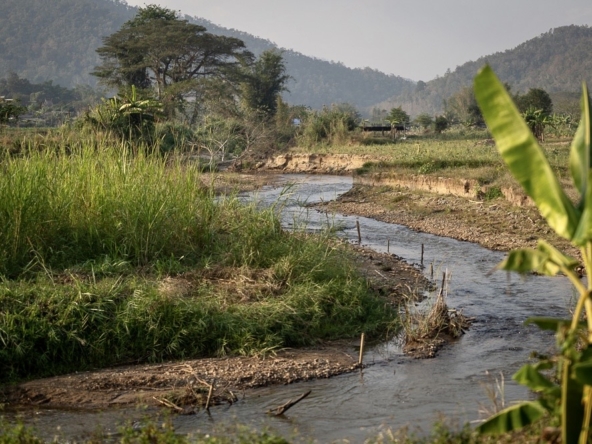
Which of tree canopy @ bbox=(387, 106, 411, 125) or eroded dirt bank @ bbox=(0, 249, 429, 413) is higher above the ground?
tree canopy @ bbox=(387, 106, 411, 125)

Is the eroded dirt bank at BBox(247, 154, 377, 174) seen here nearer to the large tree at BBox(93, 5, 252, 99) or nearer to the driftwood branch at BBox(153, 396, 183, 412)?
the large tree at BBox(93, 5, 252, 99)

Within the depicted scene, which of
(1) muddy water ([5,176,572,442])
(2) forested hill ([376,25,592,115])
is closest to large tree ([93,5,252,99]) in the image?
(1) muddy water ([5,176,572,442])

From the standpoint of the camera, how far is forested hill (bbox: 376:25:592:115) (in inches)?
4653

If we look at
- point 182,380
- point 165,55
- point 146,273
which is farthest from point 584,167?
point 165,55

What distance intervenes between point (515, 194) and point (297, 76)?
170771 millimetres

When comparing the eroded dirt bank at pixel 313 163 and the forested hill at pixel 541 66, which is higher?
the forested hill at pixel 541 66

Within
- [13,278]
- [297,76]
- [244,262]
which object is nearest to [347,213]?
[244,262]

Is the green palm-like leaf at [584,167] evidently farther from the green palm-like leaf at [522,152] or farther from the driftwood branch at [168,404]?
the driftwood branch at [168,404]

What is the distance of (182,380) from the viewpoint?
21.8ft

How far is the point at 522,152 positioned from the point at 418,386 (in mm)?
3791

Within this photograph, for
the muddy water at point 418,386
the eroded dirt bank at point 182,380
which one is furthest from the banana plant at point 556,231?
the eroded dirt bank at point 182,380

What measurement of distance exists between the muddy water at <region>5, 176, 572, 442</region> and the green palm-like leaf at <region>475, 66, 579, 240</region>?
1829 millimetres

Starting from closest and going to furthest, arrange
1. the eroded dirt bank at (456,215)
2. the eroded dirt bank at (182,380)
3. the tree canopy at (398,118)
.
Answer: the eroded dirt bank at (182,380) < the eroded dirt bank at (456,215) < the tree canopy at (398,118)

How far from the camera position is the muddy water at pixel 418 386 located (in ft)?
19.4
